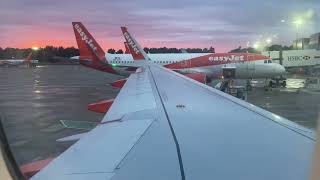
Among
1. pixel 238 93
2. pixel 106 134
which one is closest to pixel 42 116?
pixel 238 93

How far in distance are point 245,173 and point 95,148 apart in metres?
0.94

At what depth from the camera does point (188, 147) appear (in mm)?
2170

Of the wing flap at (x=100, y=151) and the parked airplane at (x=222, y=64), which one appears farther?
the parked airplane at (x=222, y=64)

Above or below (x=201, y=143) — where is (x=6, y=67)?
above

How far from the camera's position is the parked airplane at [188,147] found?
1.69 m

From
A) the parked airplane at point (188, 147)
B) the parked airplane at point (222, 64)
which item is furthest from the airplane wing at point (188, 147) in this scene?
the parked airplane at point (222, 64)

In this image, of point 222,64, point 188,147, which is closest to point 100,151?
point 188,147

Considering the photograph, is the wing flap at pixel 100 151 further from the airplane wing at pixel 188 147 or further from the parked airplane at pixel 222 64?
the parked airplane at pixel 222 64

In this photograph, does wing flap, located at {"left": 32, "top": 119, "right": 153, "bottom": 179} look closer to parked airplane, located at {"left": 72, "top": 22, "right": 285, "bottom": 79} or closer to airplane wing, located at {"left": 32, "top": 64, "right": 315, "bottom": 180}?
airplane wing, located at {"left": 32, "top": 64, "right": 315, "bottom": 180}

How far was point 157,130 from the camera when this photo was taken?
2775 mm

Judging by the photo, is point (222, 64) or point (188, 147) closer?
point (188, 147)

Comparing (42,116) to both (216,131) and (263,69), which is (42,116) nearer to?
(216,131)

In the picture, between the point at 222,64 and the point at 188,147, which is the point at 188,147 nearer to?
the point at 188,147

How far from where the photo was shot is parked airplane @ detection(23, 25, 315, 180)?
5.54 feet
